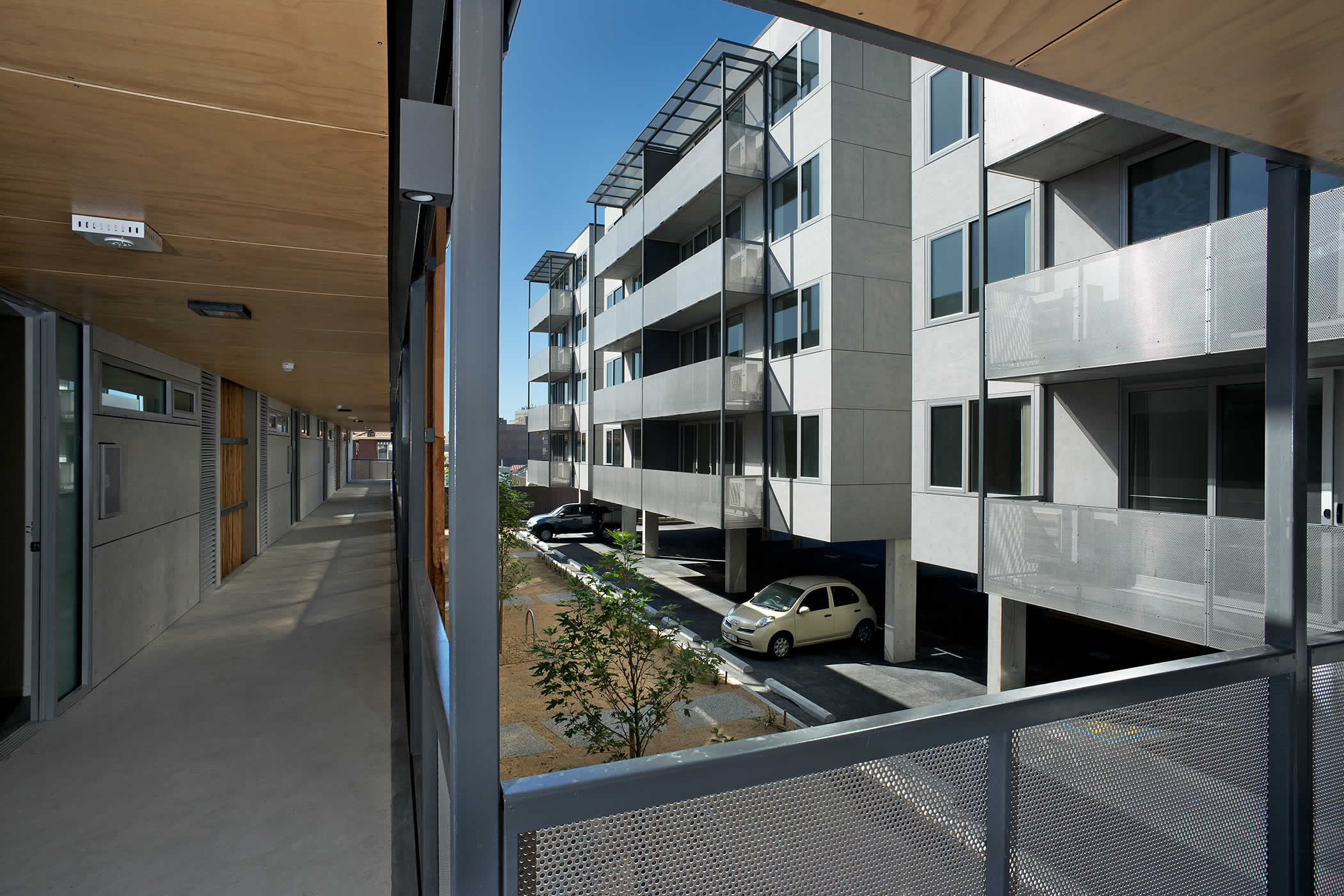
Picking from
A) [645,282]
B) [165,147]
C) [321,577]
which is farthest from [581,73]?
[165,147]

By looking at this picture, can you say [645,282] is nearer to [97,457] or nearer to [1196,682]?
[97,457]

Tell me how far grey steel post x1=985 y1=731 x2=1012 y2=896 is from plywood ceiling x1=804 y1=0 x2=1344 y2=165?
165 centimetres

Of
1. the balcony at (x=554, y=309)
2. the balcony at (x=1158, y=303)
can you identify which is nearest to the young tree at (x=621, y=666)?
the balcony at (x=1158, y=303)

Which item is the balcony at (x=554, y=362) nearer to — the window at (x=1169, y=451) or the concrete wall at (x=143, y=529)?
the concrete wall at (x=143, y=529)

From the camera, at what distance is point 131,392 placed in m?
6.26

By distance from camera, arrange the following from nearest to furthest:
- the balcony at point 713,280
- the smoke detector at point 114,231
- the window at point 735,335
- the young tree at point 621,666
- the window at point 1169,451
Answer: the smoke detector at point 114,231 < the young tree at point 621,666 < the window at point 1169,451 < the balcony at point 713,280 < the window at point 735,335

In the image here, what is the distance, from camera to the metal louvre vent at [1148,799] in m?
1.67

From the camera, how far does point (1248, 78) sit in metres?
1.81

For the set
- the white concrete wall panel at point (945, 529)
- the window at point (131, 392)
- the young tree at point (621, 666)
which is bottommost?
the young tree at point (621, 666)

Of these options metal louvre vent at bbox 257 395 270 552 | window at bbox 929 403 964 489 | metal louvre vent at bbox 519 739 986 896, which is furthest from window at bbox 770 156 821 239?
metal louvre vent at bbox 519 739 986 896

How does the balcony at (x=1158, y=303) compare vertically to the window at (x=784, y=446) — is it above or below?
above

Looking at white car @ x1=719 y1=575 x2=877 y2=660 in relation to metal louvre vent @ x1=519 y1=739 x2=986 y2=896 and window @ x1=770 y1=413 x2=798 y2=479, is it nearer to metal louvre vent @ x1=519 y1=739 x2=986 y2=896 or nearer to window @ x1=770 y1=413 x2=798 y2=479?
window @ x1=770 y1=413 x2=798 y2=479

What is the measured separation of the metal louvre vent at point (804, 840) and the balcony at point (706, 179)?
1384 cm

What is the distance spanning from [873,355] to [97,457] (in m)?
10.8
